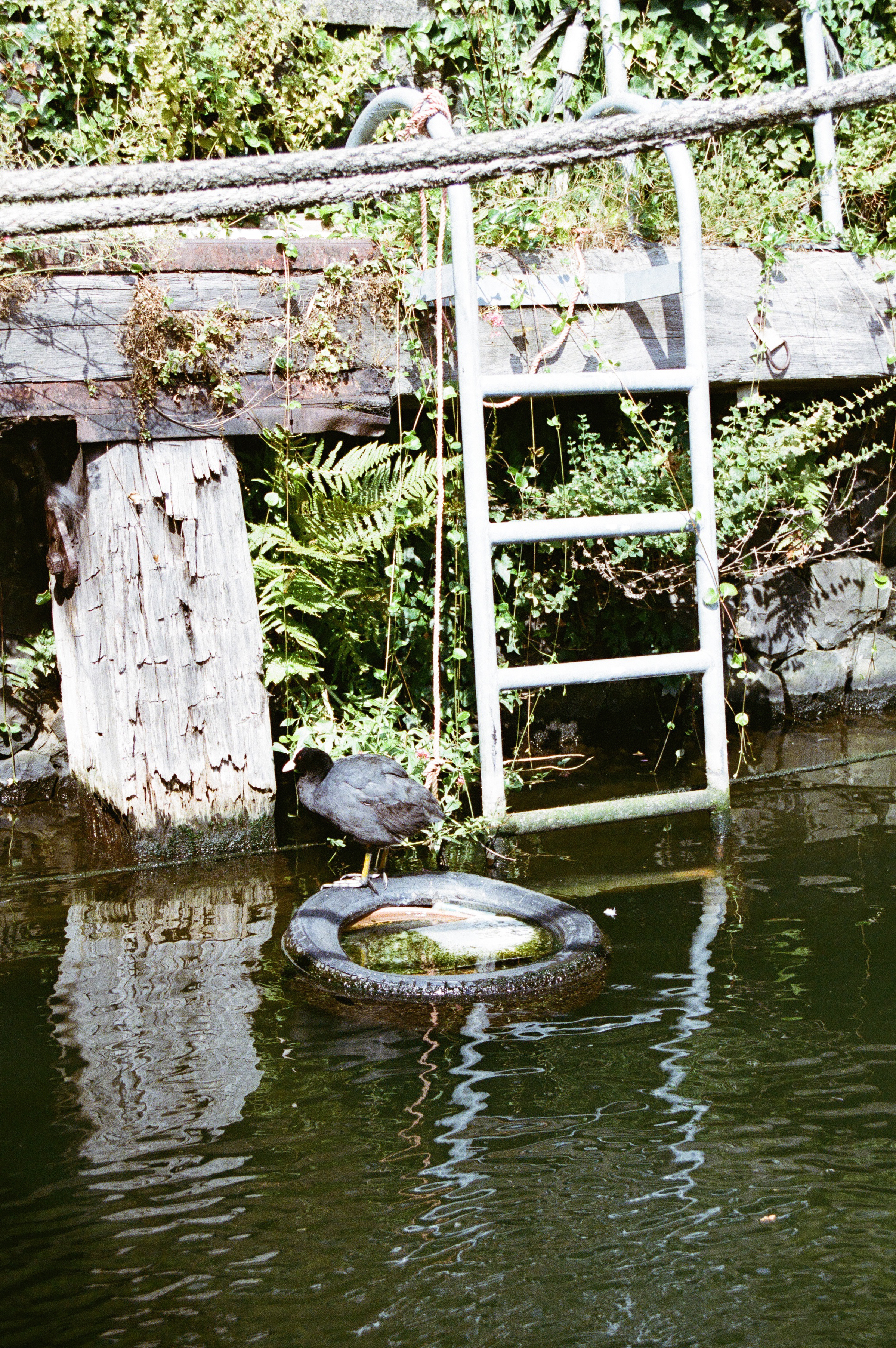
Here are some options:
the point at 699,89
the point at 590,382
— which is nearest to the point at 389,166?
the point at 590,382

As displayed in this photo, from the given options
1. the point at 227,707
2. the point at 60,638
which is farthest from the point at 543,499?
the point at 60,638

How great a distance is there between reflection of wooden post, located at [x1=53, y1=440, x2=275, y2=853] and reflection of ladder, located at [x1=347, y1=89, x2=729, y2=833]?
88cm

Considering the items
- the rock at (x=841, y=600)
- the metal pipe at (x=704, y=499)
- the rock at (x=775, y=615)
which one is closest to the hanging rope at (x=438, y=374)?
the metal pipe at (x=704, y=499)

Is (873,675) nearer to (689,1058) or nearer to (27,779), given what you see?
(689,1058)

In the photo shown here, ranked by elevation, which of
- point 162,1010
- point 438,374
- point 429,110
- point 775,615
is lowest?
point 162,1010

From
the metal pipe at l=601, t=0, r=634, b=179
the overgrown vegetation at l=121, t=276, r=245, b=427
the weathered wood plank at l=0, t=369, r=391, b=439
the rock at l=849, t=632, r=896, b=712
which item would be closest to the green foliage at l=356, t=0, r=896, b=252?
the metal pipe at l=601, t=0, r=634, b=179

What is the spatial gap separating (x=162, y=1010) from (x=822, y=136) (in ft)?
18.1

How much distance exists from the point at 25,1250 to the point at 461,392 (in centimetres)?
322

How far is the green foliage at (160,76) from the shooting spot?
226 inches

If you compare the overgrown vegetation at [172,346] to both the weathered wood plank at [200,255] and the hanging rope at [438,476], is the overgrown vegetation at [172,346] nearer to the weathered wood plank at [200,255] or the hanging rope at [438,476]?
the weathered wood plank at [200,255]

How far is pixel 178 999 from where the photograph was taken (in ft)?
10.9

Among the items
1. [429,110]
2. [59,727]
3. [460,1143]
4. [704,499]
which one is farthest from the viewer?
[59,727]

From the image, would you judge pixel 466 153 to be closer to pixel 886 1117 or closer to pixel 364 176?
pixel 364 176

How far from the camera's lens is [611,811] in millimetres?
4449
